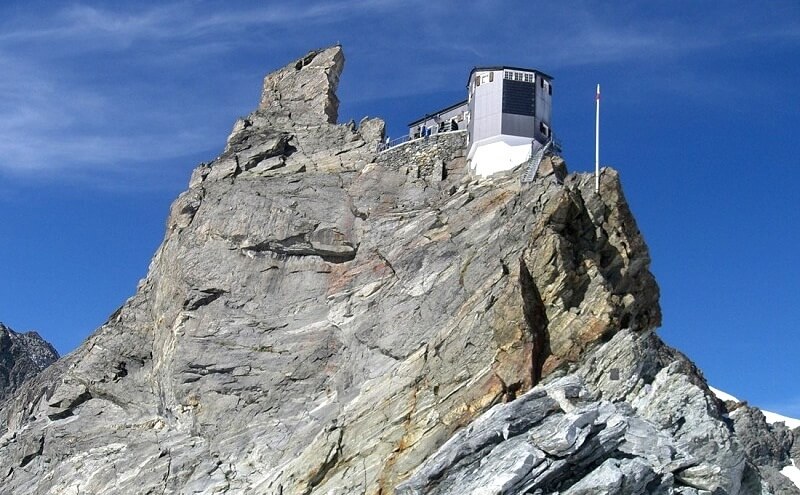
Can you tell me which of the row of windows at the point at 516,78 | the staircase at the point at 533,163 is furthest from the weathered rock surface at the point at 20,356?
the staircase at the point at 533,163

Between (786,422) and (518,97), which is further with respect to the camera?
(786,422)

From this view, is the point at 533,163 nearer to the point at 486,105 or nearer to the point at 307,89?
the point at 486,105

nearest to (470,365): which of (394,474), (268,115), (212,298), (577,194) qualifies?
(394,474)

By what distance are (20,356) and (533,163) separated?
83612 mm

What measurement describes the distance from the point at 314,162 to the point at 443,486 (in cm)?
2760

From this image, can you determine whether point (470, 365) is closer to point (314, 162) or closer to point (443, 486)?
point (443, 486)

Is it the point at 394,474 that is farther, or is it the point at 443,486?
the point at 394,474

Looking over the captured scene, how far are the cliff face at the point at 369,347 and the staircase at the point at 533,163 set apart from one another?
740 millimetres

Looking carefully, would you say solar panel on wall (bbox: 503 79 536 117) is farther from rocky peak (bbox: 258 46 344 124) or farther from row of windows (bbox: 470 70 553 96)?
rocky peak (bbox: 258 46 344 124)

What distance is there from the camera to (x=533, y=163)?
69.0 m

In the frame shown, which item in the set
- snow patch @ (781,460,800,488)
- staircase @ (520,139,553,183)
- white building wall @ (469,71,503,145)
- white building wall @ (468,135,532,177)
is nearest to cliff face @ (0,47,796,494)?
staircase @ (520,139,553,183)

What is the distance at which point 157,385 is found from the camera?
2938 inches

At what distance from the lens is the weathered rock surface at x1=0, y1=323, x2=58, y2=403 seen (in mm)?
131375

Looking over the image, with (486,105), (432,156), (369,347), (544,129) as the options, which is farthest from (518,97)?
(369,347)
